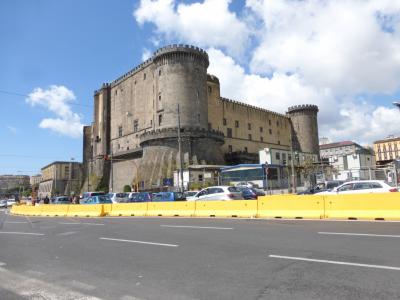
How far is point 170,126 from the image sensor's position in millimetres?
59938

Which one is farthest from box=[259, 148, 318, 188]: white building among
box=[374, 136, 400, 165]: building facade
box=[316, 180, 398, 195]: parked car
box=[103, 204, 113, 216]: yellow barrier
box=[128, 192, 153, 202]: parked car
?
box=[374, 136, 400, 165]: building facade

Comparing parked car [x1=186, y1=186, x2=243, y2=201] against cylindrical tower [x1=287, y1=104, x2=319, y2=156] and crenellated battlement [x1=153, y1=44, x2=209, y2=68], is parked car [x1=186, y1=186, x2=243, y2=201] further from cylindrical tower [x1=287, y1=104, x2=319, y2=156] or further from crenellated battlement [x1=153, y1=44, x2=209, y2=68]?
cylindrical tower [x1=287, y1=104, x2=319, y2=156]

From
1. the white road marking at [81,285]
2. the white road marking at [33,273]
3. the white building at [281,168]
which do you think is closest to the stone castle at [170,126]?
the white building at [281,168]

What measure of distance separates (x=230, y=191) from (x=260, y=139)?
66415 mm

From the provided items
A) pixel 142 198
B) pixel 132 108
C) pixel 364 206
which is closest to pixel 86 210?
pixel 142 198

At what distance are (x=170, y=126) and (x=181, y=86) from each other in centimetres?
649

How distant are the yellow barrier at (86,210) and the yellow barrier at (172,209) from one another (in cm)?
433

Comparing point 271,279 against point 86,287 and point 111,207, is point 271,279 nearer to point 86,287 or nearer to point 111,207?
point 86,287

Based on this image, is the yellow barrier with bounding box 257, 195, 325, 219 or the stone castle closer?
the yellow barrier with bounding box 257, 195, 325, 219

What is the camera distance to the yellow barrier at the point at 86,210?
1013 inches

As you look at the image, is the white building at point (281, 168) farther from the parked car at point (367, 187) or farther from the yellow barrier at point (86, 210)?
the yellow barrier at point (86, 210)

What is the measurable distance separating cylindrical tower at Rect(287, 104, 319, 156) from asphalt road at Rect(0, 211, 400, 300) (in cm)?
8563

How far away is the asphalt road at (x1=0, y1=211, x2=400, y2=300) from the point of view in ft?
18.0

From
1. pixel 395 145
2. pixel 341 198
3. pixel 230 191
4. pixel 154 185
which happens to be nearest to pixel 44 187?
pixel 154 185
